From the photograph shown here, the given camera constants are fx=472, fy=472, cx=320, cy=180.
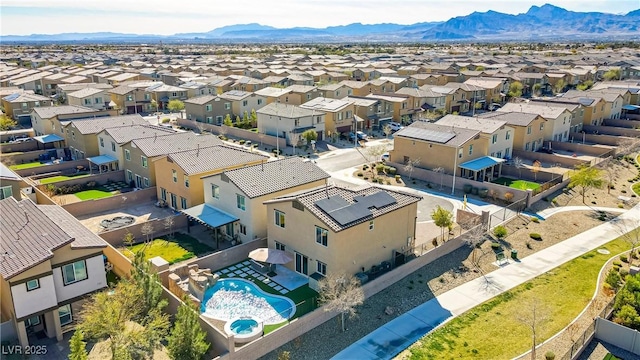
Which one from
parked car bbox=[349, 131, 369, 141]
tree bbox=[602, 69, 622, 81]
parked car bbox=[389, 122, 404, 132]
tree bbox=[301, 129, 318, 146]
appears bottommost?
parked car bbox=[349, 131, 369, 141]

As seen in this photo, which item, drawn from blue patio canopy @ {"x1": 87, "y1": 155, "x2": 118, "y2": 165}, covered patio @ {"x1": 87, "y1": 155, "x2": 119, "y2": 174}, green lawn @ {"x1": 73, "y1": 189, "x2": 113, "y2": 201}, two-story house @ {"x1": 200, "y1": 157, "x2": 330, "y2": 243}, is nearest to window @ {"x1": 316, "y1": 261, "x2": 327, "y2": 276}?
two-story house @ {"x1": 200, "y1": 157, "x2": 330, "y2": 243}

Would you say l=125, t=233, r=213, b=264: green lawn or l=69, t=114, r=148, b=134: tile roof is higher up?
l=69, t=114, r=148, b=134: tile roof

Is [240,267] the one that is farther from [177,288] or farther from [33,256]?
[33,256]

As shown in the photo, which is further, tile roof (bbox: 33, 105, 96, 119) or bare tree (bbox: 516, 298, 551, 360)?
tile roof (bbox: 33, 105, 96, 119)

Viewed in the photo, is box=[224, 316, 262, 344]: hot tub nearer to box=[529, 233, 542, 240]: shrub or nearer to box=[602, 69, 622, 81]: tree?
box=[529, 233, 542, 240]: shrub

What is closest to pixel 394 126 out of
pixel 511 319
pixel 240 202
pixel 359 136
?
pixel 359 136

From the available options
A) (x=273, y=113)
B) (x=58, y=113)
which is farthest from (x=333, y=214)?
(x=58, y=113)

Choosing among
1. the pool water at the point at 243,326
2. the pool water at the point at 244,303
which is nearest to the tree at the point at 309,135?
the pool water at the point at 244,303

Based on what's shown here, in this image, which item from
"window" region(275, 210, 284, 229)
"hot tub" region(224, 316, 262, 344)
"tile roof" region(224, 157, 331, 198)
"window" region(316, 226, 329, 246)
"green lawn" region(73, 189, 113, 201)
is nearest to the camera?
"hot tub" region(224, 316, 262, 344)
